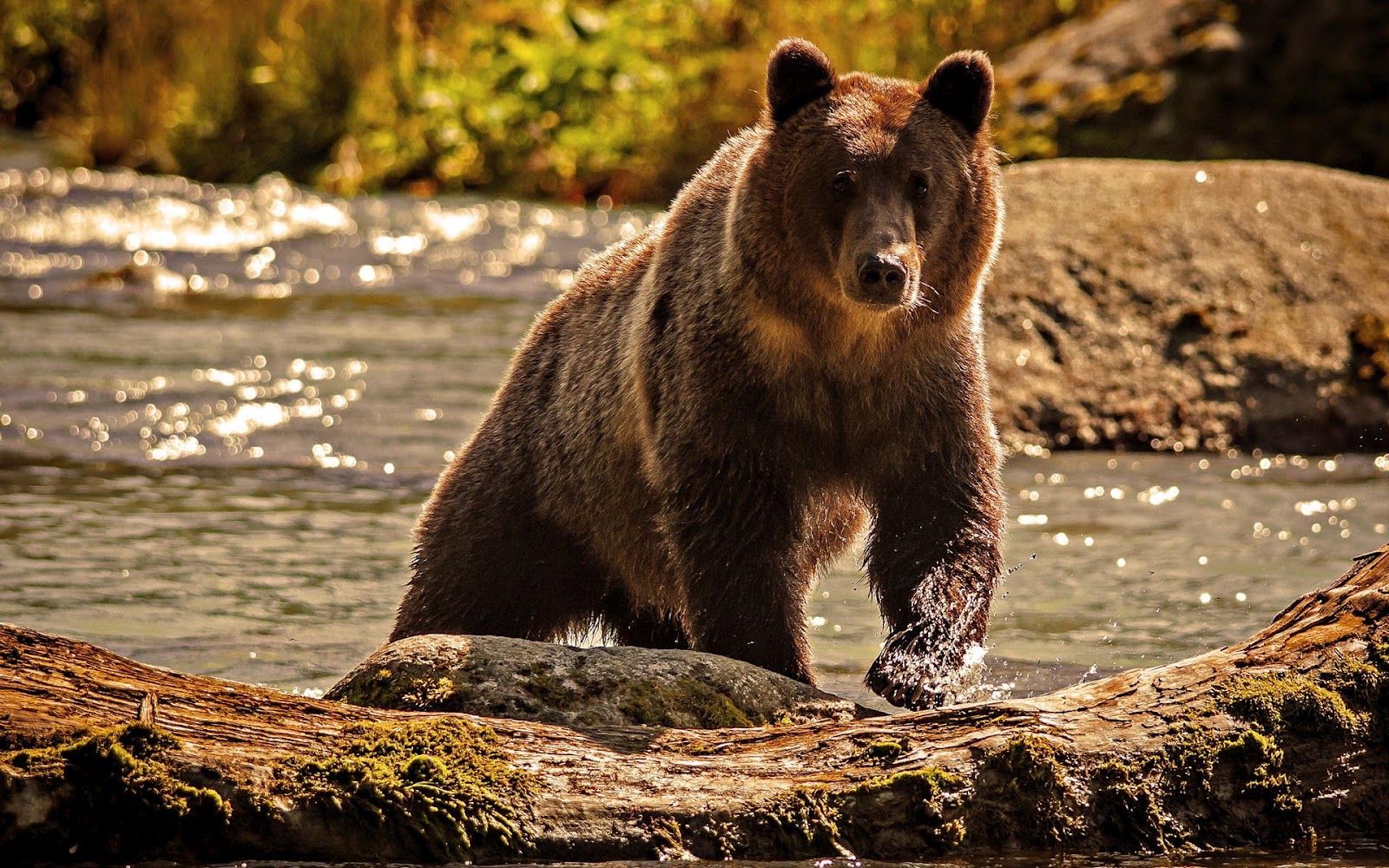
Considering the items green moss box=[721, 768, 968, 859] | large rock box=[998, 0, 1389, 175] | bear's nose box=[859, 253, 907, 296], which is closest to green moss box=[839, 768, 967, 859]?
green moss box=[721, 768, 968, 859]

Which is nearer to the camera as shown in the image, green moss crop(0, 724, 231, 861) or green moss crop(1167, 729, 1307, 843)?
green moss crop(0, 724, 231, 861)

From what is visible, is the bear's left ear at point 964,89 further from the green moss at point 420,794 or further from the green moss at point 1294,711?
the green moss at point 420,794

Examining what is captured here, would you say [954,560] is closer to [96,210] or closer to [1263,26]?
[1263,26]

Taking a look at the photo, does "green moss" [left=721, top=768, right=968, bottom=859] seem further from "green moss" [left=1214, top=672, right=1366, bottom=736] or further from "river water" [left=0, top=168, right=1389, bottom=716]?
"river water" [left=0, top=168, right=1389, bottom=716]

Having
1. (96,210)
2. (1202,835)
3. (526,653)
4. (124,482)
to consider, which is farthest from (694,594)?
(96,210)

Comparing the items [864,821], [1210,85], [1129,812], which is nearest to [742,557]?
[864,821]

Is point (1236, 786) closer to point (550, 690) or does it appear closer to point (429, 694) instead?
point (550, 690)

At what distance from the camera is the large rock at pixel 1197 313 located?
31.1ft

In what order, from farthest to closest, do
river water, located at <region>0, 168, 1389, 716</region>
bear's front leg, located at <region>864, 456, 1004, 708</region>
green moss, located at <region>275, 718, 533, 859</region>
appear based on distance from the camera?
1. river water, located at <region>0, 168, 1389, 716</region>
2. bear's front leg, located at <region>864, 456, 1004, 708</region>
3. green moss, located at <region>275, 718, 533, 859</region>

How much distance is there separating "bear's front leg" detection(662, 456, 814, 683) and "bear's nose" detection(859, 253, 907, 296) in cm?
64

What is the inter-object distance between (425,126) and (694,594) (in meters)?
15.7

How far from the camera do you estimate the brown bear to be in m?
5.12

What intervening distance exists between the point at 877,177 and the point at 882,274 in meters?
0.43

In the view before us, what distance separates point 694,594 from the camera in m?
5.23
